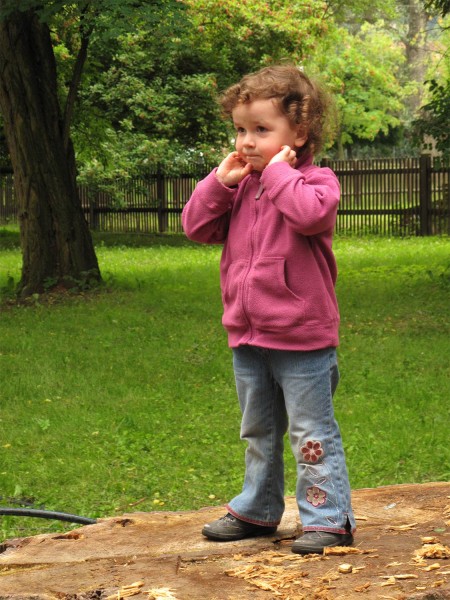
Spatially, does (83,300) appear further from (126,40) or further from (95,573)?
(126,40)

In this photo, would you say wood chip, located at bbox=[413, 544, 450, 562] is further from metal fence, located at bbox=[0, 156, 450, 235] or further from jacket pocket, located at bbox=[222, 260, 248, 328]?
metal fence, located at bbox=[0, 156, 450, 235]

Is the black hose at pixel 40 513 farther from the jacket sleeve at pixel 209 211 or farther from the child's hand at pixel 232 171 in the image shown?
the child's hand at pixel 232 171

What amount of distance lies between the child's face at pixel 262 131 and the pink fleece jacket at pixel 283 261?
0.31 feet

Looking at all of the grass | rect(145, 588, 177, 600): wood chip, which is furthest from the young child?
the grass

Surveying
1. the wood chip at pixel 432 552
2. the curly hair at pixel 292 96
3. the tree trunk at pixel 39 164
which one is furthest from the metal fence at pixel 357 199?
the wood chip at pixel 432 552

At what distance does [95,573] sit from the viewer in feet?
11.1

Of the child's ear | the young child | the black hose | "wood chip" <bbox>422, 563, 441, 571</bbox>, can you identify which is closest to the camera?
"wood chip" <bbox>422, 563, 441, 571</bbox>

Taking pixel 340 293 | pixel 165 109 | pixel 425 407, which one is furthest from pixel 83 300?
pixel 165 109

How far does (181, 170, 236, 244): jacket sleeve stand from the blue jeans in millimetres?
451

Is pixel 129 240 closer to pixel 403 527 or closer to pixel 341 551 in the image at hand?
pixel 403 527

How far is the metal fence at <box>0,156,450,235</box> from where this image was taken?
25.3 m

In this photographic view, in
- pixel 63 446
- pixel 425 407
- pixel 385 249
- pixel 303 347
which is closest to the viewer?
pixel 303 347

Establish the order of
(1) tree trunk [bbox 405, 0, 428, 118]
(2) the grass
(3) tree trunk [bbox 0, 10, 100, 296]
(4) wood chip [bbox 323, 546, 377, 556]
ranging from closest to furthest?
(4) wood chip [bbox 323, 546, 377, 556], (2) the grass, (3) tree trunk [bbox 0, 10, 100, 296], (1) tree trunk [bbox 405, 0, 428, 118]

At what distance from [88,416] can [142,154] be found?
17.9 m
